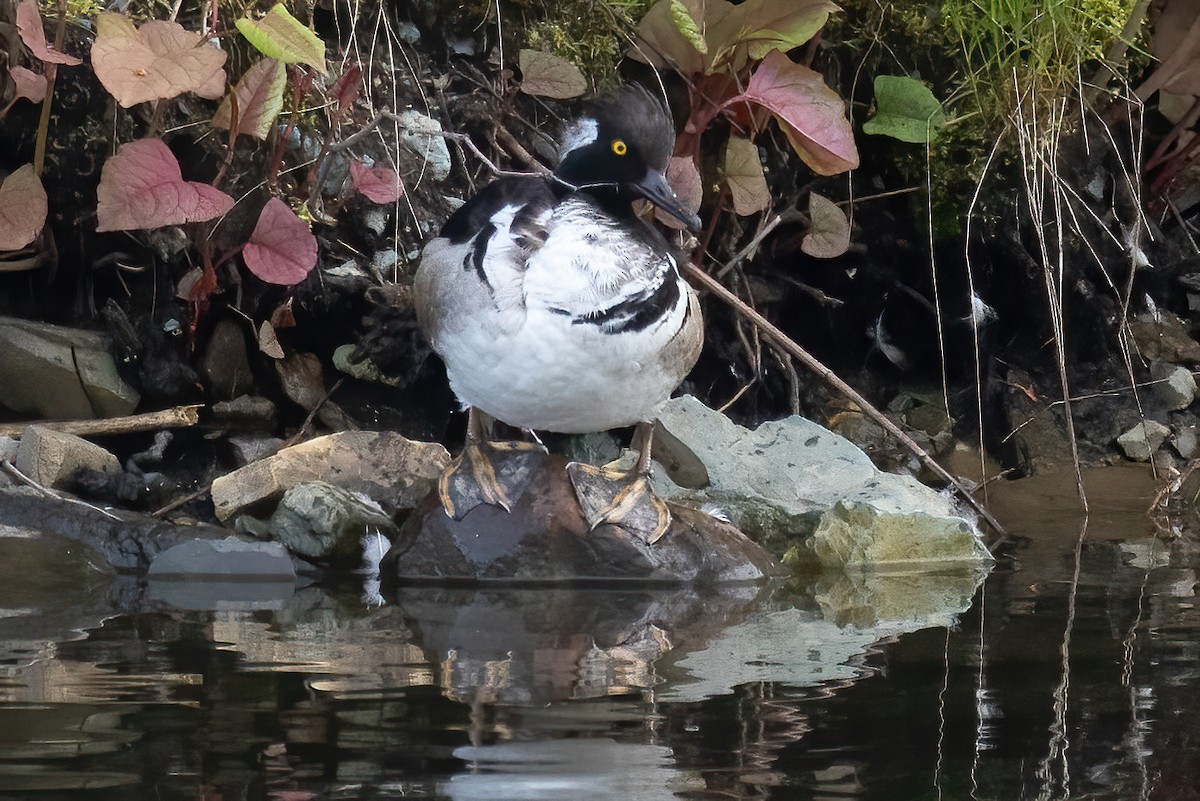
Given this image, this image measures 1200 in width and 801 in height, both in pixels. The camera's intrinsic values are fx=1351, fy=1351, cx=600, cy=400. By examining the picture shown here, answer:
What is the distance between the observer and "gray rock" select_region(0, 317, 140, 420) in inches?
193

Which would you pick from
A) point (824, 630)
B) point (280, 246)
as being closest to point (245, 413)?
point (280, 246)

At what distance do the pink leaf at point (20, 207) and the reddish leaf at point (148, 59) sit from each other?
0.58 m

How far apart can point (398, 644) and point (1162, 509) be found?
3.40 meters

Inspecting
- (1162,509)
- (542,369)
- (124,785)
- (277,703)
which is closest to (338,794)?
(124,785)

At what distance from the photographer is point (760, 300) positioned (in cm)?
586

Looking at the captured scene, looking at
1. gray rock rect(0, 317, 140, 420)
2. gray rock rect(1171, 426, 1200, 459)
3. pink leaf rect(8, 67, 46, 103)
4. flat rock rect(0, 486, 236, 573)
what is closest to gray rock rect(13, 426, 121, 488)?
flat rock rect(0, 486, 236, 573)

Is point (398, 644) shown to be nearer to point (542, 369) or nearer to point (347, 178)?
point (542, 369)

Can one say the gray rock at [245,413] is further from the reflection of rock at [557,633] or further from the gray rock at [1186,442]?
the gray rock at [1186,442]

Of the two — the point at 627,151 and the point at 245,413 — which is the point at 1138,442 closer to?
the point at 627,151

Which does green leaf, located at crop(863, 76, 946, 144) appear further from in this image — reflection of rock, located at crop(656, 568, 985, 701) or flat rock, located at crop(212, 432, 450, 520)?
flat rock, located at crop(212, 432, 450, 520)

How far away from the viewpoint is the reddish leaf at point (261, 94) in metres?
4.56

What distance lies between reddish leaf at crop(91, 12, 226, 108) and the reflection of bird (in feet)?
3.16

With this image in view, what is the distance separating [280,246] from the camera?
4652 mm

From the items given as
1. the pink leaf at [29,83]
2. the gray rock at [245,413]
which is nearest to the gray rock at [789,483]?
the gray rock at [245,413]
